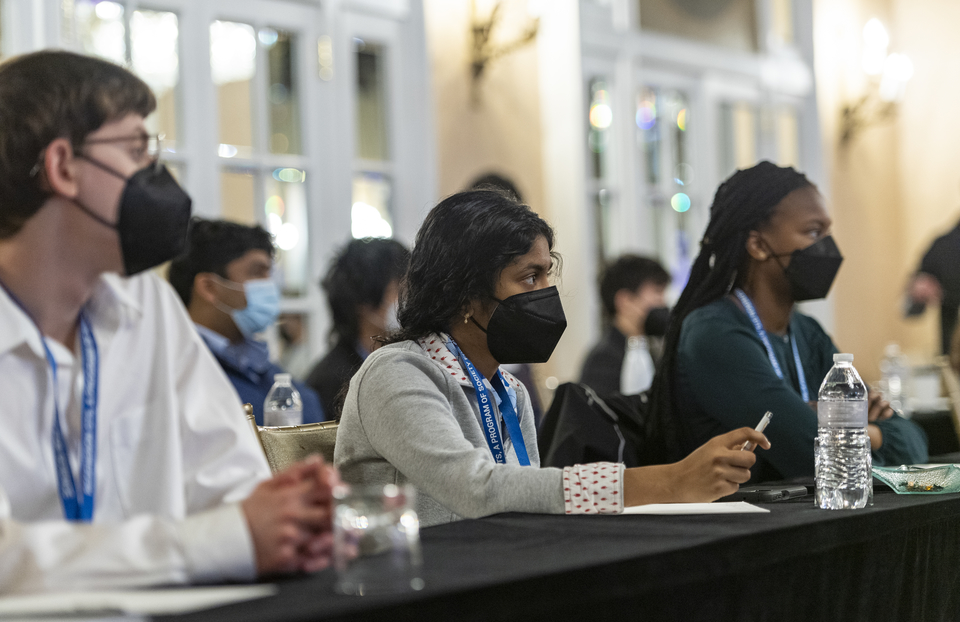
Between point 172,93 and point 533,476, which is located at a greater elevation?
point 172,93

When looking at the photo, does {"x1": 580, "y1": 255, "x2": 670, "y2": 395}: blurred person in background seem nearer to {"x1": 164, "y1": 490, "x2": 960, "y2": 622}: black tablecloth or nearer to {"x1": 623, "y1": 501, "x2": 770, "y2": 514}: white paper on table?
{"x1": 164, "y1": 490, "x2": 960, "y2": 622}: black tablecloth

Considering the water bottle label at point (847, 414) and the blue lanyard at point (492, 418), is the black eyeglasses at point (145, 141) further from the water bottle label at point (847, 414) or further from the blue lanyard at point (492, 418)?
the water bottle label at point (847, 414)

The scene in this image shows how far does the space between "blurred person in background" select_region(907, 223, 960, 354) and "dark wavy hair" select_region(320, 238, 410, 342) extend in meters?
3.44

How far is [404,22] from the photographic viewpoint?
16.4ft

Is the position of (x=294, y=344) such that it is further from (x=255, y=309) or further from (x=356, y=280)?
(x=255, y=309)

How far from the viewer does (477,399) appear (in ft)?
6.08

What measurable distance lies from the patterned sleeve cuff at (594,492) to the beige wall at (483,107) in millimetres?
3694

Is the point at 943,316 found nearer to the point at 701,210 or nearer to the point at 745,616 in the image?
the point at 701,210

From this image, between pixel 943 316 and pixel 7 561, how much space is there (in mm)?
5828

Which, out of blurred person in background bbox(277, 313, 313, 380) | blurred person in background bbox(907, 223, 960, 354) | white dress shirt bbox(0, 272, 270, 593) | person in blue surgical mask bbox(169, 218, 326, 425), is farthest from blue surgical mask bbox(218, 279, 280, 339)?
blurred person in background bbox(907, 223, 960, 354)

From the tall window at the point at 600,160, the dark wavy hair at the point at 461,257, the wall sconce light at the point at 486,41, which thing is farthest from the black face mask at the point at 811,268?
the tall window at the point at 600,160

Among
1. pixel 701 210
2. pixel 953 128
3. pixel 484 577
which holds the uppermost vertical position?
pixel 953 128

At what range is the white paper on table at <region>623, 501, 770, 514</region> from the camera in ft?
4.90

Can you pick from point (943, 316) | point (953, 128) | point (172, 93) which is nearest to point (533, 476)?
point (172, 93)
